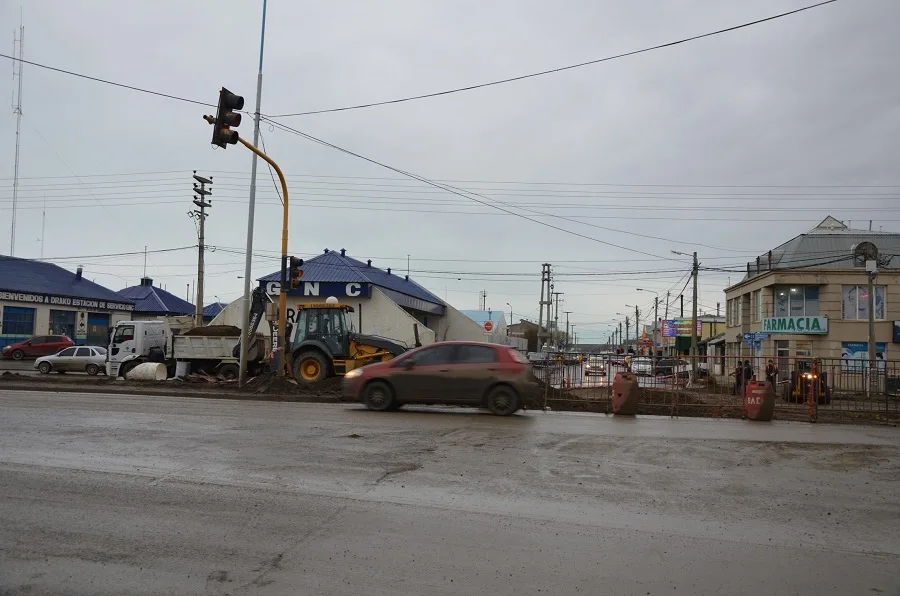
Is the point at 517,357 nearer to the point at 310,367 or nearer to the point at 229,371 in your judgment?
the point at 310,367

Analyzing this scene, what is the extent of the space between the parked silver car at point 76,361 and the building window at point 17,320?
52.0 feet

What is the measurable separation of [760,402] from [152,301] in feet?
183

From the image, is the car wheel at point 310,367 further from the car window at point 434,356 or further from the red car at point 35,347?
the red car at point 35,347

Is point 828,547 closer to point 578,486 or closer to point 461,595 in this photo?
point 578,486

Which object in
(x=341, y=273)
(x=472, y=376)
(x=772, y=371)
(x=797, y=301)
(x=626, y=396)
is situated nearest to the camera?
(x=472, y=376)

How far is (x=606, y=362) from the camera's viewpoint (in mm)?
18641

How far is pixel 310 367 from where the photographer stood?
68.3 feet

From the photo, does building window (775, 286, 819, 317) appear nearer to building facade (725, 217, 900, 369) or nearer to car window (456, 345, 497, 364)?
building facade (725, 217, 900, 369)

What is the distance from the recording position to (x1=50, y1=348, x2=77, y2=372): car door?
31.0 meters

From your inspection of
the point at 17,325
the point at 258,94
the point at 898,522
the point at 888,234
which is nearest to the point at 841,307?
the point at 888,234

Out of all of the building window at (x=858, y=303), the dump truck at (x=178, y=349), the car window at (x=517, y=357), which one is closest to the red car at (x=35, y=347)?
the dump truck at (x=178, y=349)

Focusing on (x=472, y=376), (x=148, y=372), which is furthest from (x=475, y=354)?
(x=148, y=372)

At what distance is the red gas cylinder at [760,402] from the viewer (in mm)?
15766

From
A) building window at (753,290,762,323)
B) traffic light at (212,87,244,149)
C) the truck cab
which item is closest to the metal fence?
traffic light at (212,87,244,149)
